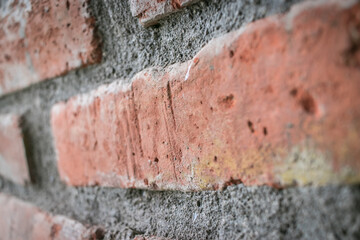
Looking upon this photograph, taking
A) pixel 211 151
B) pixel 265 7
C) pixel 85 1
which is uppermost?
pixel 85 1

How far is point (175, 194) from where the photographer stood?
0.51m

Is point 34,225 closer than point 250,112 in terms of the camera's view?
No

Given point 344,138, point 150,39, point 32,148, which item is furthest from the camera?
point 32,148

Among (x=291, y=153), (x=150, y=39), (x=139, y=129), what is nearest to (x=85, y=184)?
(x=139, y=129)

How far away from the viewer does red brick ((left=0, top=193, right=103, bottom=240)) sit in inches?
25.9

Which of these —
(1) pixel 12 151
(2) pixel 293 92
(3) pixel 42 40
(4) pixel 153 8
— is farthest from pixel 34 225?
(2) pixel 293 92

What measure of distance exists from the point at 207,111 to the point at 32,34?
1.61 feet

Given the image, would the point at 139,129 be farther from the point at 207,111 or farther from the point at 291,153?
the point at 291,153

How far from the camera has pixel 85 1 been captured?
1.90ft

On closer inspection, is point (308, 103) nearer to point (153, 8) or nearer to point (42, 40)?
point (153, 8)

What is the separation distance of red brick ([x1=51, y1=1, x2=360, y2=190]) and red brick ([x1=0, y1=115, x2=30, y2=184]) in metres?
0.37

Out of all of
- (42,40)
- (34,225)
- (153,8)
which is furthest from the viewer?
(34,225)

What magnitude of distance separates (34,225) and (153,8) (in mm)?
636

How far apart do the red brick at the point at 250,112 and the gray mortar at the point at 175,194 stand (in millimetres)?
22
